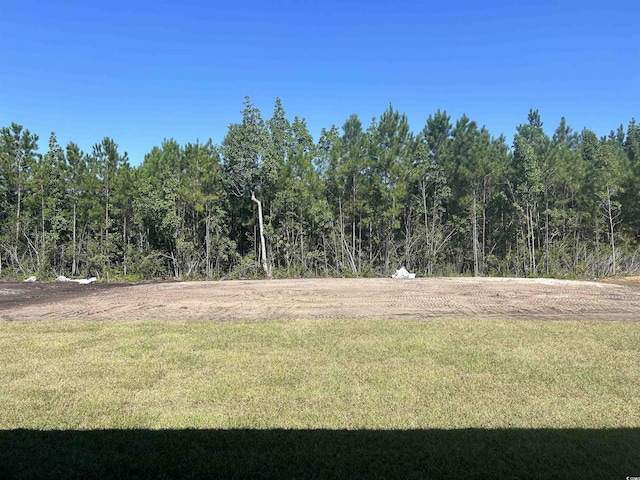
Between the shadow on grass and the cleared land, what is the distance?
14 mm

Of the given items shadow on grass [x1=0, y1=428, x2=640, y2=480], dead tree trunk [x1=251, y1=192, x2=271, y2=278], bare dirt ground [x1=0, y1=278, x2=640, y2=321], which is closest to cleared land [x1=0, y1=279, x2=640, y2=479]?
shadow on grass [x1=0, y1=428, x2=640, y2=480]

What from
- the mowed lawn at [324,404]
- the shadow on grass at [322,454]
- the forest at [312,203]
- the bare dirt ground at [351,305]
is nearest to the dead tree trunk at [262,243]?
the forest at [312,203]

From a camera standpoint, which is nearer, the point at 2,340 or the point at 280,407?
the point at 280,407

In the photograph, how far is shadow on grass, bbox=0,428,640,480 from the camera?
2.54 meters

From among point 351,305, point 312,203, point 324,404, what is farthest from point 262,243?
point 324,404

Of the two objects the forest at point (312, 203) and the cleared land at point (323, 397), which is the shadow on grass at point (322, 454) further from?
the forest at point (312, 203)

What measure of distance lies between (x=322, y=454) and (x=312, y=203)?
23731 mm

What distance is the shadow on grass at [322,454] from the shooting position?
2539mm

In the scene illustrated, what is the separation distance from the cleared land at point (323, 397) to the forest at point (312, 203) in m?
18.0

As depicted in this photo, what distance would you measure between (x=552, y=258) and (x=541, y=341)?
68.7ft

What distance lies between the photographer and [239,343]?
613 cm

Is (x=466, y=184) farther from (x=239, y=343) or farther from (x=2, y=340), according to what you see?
(x=2, y=340)

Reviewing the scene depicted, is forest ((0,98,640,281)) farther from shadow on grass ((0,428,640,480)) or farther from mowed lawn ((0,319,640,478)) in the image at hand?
shadow on grass ((0,428,640,480))

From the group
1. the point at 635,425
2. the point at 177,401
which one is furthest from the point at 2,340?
the point at 635,425
